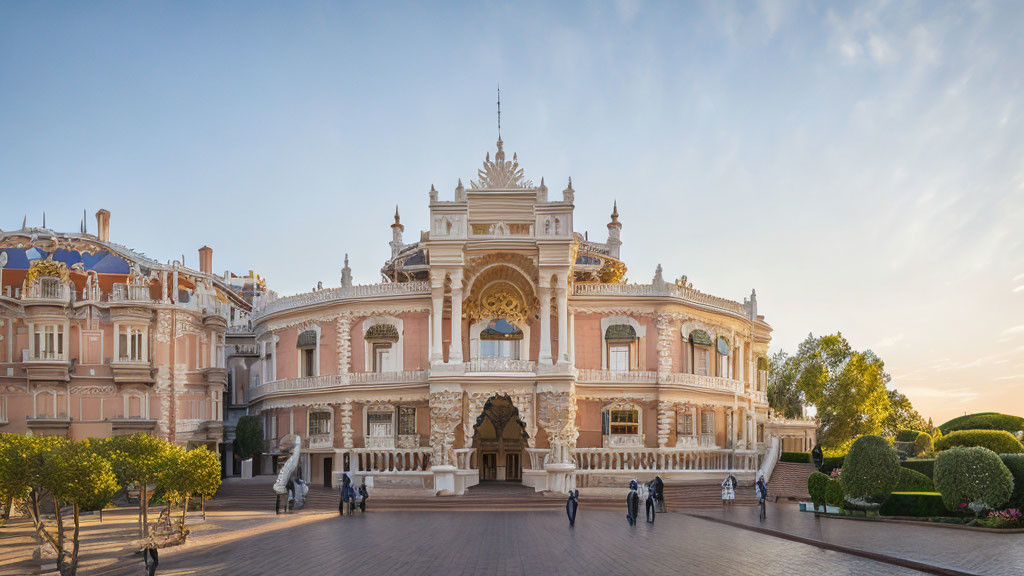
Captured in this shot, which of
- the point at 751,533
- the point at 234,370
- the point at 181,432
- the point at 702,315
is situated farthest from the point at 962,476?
the point at 234,370

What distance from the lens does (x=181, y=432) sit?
4900cm

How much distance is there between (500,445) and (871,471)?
2062cm

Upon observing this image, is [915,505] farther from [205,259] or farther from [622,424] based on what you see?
[205,259]

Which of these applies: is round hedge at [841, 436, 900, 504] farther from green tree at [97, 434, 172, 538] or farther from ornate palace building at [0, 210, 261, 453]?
ornate palace building at [0, 210, 261, 453]

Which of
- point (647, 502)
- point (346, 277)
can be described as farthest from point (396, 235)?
point (647, 502)

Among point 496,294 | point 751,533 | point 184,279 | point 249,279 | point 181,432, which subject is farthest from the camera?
point 249,279

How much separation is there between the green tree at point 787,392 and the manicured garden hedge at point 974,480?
32808mm

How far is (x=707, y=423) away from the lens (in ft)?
158

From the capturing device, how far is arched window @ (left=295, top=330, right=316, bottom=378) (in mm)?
47906

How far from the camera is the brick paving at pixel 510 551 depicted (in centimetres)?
2094

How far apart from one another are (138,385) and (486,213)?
72.9ft

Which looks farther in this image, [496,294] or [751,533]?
[496,294]

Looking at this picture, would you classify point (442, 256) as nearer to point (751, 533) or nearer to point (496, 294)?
point (496, 294)

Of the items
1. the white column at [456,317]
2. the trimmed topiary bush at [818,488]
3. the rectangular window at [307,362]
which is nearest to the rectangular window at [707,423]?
the trimmed topiary bush at [818,488]
